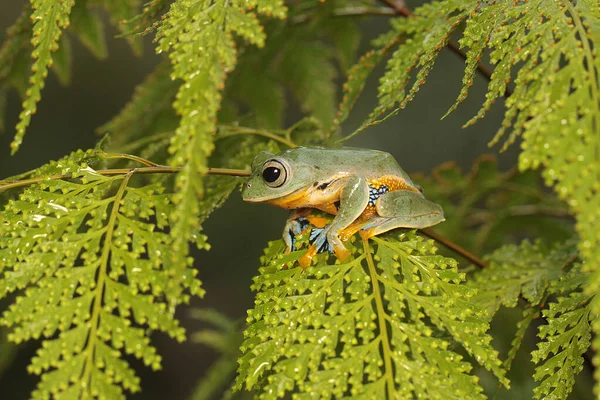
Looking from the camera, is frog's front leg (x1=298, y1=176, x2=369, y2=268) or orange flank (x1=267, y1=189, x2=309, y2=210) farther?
orange flank (x1=267, y1=189, x2=309, y2=210)

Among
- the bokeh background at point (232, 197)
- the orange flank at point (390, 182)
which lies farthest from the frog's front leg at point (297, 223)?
the bokeh background at point (232, 197)

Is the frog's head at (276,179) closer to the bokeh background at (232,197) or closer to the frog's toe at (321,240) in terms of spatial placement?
the frog's toe at (321,240)

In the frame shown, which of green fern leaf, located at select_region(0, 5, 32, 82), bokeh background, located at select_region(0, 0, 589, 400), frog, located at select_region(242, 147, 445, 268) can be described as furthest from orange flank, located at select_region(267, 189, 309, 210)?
bokeh background, located at select_region(0, 0, 589, 400)

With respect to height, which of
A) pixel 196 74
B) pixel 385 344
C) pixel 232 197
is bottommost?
pixel 232 197

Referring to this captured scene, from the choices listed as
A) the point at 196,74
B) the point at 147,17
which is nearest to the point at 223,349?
the point at 147,17

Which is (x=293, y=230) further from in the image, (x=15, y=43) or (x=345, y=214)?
(x=15, y=43)

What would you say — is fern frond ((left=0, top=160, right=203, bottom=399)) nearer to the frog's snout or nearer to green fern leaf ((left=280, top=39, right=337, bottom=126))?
the frog's snout
